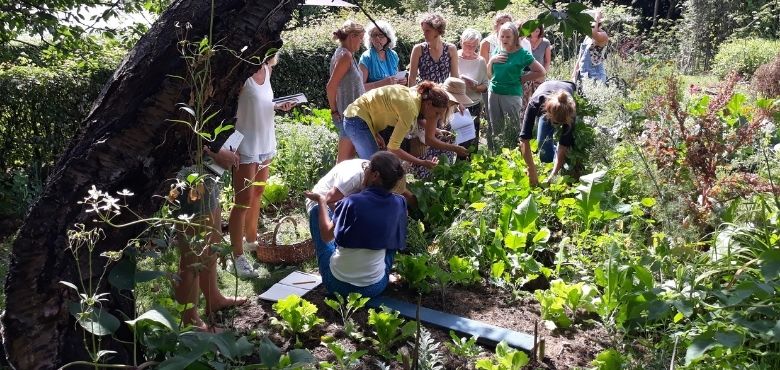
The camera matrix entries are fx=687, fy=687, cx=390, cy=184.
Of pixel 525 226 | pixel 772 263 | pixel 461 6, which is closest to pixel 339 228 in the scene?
pixel 525 226

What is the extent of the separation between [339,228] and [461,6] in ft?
58.3

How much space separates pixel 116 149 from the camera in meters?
2.01

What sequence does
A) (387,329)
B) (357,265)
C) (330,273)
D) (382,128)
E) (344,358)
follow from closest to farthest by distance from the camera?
(344,358), (387,329), (357,265), (330,273), (382,128)

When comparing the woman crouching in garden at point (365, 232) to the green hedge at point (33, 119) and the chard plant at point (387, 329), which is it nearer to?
the chard plant at point (387, 329)

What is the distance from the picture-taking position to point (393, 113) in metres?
4.63

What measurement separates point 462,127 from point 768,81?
479cm

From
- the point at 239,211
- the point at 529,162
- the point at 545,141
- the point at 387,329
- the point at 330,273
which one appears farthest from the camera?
the point at 545,141

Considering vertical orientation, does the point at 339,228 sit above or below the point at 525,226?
above

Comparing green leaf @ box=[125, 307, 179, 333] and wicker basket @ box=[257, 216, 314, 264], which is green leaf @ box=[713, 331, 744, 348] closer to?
green leaf @ box=[125, 307, 179, 333]

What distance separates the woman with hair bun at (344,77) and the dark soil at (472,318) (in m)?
1.42

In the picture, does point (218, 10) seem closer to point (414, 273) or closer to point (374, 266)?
point (374, 266)

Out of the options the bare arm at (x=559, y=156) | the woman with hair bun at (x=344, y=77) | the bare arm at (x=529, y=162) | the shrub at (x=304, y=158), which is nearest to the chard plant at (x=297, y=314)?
the woman with hair bun at (x=344, y=77)

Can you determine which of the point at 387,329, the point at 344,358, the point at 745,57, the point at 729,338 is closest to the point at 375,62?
the point at 387,329

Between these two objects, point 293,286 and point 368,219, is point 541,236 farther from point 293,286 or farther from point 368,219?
point 293,286
